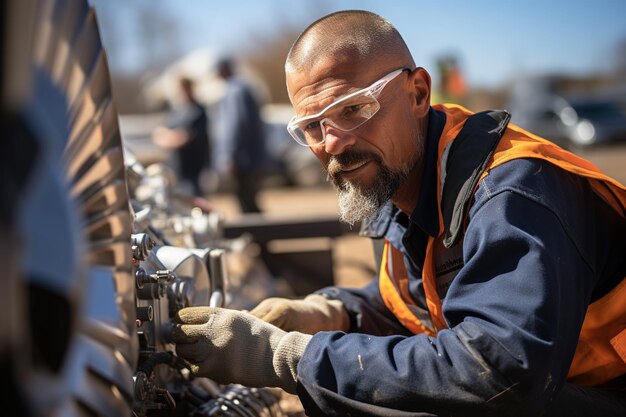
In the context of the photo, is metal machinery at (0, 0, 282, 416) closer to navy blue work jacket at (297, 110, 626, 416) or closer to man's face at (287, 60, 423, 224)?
navy blue work jacket at (297, 110, 626, 416)

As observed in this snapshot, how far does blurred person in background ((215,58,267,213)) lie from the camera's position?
7.58 meters

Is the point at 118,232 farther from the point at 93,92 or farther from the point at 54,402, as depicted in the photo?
the point at 54,402

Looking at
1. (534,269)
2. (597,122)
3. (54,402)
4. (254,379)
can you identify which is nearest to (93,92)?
(54,402)

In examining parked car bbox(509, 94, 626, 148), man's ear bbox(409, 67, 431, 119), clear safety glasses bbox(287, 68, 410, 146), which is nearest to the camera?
clear safety glasses bbox(287, 68, 410, 146)

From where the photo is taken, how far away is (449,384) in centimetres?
158

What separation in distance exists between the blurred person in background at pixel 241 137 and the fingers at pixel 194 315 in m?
5.57

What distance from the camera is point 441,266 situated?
1.96 metres

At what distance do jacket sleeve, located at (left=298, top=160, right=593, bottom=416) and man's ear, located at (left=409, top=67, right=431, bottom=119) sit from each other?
0.44 meters

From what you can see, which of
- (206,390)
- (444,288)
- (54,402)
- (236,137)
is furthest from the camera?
(236,137)

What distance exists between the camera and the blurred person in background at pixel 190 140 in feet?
25.7

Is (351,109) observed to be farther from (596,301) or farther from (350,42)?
(596,301)

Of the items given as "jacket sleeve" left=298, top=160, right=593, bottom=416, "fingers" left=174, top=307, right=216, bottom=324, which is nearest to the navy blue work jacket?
"jacket sleeve" left=298, top=160, right=593, bottom=416

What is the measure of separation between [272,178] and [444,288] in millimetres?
14566

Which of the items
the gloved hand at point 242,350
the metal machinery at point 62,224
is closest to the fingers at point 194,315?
the gloved hand at point 242,350
